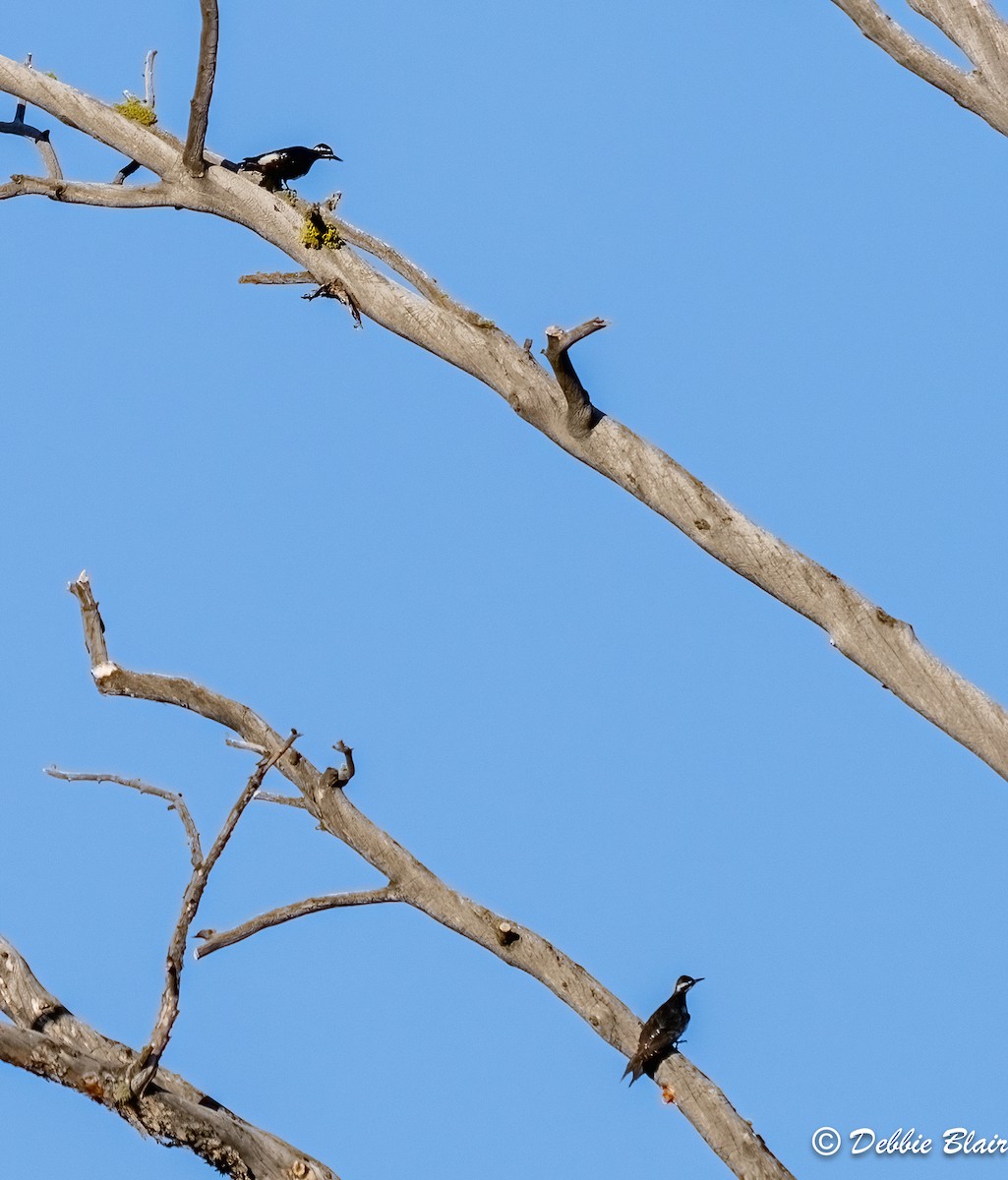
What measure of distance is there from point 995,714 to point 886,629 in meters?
0.51

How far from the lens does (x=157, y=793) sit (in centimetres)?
586

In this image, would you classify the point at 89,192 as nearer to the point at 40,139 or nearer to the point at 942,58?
the point at 40,139

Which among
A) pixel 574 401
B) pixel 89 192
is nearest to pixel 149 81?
pixel 89 192

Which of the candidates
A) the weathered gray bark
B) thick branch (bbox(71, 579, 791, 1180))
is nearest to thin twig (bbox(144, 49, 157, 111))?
the weathered gray bark

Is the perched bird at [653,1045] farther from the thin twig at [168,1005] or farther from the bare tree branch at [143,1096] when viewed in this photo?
the thin twig at [168,1005]

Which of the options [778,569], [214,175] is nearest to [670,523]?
[778,569]

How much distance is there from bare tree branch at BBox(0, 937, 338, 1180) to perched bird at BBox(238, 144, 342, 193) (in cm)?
412

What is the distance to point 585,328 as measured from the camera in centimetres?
537

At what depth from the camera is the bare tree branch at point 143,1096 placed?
16.4 ft

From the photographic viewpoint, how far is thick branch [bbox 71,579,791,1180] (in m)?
6.27

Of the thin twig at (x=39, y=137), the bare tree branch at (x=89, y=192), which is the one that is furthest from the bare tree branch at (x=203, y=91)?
the thin twig at (x=39, y=137)

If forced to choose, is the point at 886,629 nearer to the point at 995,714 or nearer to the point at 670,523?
the point at 995,714

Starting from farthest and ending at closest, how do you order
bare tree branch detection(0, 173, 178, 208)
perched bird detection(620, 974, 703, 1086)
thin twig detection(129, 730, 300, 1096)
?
bare tree branch detection(0, 173, 178, 208) < perched bird detection(620, 974, 703, 1086) < thin twig detection(129, 730, 300, 1096)

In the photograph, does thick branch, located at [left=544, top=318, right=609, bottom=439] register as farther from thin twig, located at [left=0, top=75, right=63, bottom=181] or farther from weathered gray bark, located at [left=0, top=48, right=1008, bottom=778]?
thin twig, located at [left=0, top=75, right=63, bottom=181]
